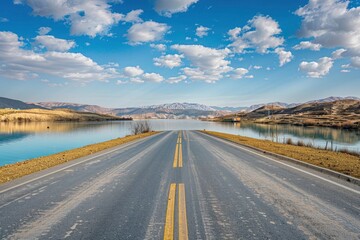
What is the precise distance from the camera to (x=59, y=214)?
502cm

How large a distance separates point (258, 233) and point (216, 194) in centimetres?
232

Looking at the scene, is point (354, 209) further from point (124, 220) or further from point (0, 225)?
point (0, 225)

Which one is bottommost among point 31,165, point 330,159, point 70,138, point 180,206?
point 70,138

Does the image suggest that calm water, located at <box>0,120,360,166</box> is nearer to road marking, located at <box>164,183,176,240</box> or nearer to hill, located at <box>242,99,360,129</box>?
hill, located at <box>242,99,360,129</box>

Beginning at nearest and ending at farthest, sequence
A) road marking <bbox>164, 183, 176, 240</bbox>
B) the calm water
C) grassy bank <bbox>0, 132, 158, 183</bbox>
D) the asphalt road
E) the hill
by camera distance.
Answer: road marking <bbox>164, 183, 176, 240</bbox> < the asphalt road < grassy bank <bbox>0, 132, 158, 183</bbox> < the calm water < the hill

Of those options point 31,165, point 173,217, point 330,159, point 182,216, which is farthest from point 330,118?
point 173,217

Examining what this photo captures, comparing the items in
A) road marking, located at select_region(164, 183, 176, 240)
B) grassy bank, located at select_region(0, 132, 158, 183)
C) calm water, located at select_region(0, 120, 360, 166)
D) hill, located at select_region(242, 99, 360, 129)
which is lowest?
calm water, located at select_region(0, 120, 360, 166)

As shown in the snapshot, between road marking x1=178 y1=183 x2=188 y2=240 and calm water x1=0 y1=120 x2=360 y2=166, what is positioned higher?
road marking x1=178 y1=183 x2=188 y2=240

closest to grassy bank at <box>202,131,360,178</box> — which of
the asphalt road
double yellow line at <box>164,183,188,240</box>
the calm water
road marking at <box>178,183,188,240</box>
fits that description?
the asphalt road

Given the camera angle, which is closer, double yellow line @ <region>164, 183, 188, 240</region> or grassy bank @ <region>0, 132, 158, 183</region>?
double yellow line @ <region>164, 183, 188, 240</region>

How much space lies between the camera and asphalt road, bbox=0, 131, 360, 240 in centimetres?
417

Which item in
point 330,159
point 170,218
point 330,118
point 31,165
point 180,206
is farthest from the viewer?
point 330,118

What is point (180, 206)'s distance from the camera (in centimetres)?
539

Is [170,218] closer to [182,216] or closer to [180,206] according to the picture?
[182,216]
